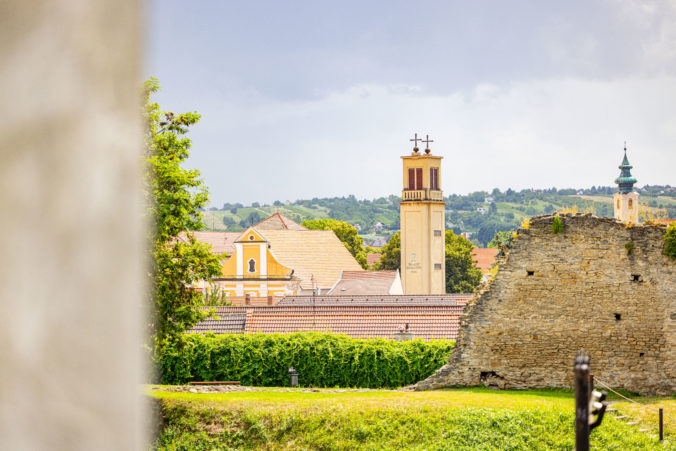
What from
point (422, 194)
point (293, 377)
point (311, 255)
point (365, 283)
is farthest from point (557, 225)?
point (422, 194)

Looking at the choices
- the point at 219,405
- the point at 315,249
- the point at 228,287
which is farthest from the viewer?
the point at 315,249

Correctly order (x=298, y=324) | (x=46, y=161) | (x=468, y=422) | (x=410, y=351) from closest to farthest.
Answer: (x=46, y=161) < (x=468, y=422) < (x=410, y=351) < (x=298, y=324)

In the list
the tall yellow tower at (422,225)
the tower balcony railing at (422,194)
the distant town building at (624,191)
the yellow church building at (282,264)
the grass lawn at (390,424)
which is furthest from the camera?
the distant town building at (624,191)

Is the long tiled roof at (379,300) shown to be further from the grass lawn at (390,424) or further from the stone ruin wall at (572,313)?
the grass lawn at (390,424)

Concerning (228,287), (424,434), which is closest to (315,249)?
(228,287)

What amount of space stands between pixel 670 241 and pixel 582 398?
45.2ft

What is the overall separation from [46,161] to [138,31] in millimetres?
148

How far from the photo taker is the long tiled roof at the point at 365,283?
173 ft

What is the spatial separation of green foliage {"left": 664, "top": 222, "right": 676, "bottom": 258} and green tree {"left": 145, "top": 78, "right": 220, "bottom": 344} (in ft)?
37.8

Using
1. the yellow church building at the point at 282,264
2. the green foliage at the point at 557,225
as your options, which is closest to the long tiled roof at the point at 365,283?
the yellow church building at the point at 282,264

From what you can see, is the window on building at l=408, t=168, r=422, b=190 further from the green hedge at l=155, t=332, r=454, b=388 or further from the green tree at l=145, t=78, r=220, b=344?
the green tree at l=145, t=78, r=220, b=344

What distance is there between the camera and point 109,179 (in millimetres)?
681

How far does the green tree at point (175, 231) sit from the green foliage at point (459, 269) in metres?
51.7

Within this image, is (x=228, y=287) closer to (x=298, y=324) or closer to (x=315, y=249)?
(x=315, y=249)
